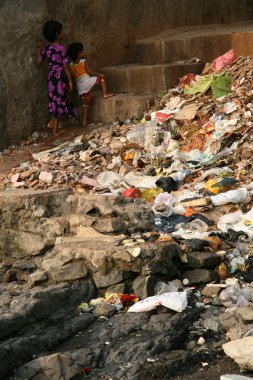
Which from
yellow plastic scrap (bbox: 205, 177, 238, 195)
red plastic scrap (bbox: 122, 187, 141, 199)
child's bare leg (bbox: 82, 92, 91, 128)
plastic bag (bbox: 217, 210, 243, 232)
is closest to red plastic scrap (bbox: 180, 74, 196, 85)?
child's bare leg (bbox: 82, 92, 91, 128)

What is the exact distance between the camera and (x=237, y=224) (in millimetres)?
7227

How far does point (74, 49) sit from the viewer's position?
11.2m

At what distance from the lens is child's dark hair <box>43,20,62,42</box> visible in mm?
10969

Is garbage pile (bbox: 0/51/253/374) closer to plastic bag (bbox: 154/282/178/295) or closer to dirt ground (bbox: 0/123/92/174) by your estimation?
plastic bag (bbox: 154/282/178/295)

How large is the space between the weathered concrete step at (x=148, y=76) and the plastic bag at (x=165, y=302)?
5810 mm

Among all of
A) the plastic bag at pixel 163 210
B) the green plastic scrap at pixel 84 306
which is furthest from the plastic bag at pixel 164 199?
the green plastic scrap at pixel 84 306

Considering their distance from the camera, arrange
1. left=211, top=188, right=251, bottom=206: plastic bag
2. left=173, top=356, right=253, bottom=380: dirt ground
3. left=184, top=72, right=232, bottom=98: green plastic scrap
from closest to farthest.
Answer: left=173, top=356, right=253, bottom=380: dirt ground, left=211, top=188, right=251, bottom=206: plastic bag, left=184, top=72, right=232, bottom=98: green plastic scrap

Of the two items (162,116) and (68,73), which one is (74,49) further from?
(162,116)

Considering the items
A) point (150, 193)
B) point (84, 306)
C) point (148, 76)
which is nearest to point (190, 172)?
point (150, 193)

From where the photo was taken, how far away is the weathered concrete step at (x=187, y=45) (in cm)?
1135

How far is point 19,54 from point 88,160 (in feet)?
6.03

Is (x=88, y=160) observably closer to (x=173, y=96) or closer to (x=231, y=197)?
(x=173, y=96)

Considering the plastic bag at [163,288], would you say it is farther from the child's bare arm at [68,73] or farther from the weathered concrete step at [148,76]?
the child's bare arm at [68,73]

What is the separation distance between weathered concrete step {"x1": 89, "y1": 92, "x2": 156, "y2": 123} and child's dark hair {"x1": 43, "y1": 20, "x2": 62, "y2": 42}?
0.97m
